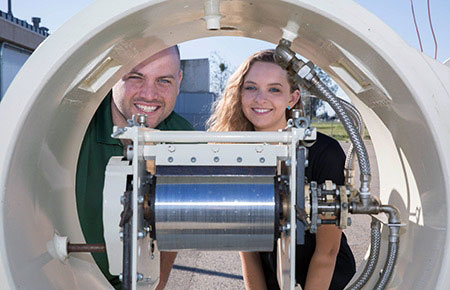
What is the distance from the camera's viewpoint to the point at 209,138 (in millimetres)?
1102

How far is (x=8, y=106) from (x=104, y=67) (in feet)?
1.36

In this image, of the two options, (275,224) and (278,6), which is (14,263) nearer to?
(275,224)

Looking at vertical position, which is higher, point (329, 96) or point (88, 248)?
point (329, 96)

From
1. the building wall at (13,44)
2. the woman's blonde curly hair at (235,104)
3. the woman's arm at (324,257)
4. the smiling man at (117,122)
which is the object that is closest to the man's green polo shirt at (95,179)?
the smiling man at (117,122)

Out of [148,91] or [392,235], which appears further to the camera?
[148,91]

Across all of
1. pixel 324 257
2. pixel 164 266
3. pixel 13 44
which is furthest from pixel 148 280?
pixel 13 44

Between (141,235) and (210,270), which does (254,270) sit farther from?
(210,270)

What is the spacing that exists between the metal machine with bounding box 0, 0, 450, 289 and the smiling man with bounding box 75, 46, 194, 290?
330mm

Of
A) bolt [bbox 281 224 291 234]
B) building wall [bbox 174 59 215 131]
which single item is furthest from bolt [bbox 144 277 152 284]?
building wall [bbox 174 59 215 131]

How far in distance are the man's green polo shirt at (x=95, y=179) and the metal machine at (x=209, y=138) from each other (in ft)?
0.96

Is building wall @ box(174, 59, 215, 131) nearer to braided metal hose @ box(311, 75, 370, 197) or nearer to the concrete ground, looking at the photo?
the concrete ground

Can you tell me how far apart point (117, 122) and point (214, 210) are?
1.24 meters

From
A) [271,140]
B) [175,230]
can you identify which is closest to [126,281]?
[175,230]

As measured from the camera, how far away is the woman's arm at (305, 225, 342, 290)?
5.83ft
